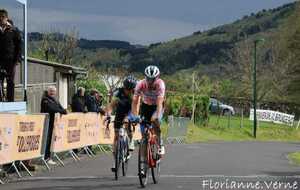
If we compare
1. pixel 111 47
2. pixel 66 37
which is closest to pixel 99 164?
pixel 66 37

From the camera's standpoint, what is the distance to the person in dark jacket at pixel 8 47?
14930mm

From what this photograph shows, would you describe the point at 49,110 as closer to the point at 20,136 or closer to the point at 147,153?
the point at 20,136

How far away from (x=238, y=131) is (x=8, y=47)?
139 feet

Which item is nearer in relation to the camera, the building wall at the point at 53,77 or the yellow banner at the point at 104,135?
the yellow banner at the point at 104,135

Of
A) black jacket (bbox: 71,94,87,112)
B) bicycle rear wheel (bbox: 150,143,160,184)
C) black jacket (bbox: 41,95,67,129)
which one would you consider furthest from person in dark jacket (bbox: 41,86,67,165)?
bicycle rear wheel (bbox: 150,143,160,184)

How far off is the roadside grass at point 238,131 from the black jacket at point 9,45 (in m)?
29.4

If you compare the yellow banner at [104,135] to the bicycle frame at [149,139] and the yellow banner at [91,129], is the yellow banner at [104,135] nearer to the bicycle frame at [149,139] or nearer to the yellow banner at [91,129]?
the yellow banner at [91,129]

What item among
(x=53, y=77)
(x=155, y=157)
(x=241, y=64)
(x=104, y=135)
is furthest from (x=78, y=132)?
(x=241, y=64)

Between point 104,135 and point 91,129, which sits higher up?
point 91,129

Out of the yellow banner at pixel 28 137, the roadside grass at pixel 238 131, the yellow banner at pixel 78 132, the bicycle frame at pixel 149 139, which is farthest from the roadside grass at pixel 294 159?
the roadside grass at pixel 238 131

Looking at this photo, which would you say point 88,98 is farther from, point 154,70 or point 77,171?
point 154,70

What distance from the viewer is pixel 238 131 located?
2206 inches

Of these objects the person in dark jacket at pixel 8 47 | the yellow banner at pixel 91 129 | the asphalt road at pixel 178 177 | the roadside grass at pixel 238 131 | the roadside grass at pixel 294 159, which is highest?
the person in dark jacket at pixel 8 47

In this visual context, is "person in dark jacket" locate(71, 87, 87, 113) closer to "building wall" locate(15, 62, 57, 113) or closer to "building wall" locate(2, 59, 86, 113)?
"building wall" locate(15, 62, 57, 113)
